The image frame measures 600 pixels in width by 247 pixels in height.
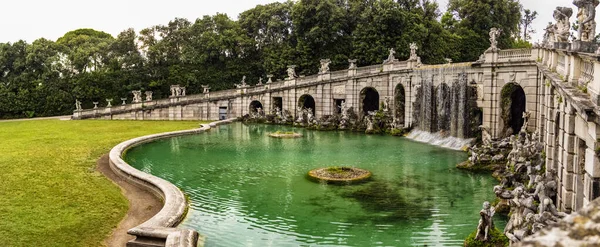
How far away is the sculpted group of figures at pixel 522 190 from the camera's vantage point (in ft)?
37.9

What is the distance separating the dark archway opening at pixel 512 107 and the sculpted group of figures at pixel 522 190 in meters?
4.32

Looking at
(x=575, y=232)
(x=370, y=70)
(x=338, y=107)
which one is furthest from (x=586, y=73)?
(x=338, y=107)

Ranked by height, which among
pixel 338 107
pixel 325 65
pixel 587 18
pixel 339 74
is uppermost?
pixel 325 65

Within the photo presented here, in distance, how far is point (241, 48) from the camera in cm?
6203

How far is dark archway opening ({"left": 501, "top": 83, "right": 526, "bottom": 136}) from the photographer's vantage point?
31.2m

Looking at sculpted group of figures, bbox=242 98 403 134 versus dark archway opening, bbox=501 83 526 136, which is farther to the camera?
sculpted group of figures, bbox=242 98 403 134

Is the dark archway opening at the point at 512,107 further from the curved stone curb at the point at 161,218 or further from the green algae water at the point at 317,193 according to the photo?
the curved stone curb at the point at 161,218

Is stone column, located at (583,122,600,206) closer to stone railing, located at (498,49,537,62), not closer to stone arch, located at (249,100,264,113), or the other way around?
stone railing, located at (498,49,537,62)

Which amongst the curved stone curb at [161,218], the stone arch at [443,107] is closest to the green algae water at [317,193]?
the curved stone curb at [161,218]

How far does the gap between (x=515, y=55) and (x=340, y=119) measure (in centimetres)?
1853

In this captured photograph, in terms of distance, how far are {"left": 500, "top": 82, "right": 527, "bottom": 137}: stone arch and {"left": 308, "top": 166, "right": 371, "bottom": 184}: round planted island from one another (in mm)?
11911

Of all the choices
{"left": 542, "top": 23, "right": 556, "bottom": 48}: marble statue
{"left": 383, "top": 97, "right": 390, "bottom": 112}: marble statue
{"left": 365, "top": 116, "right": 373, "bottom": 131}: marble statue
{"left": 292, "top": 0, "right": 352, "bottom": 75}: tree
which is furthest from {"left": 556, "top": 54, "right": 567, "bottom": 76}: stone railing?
{"left": 292, "top": 0, "right": 352, "bottom": 75}: tree

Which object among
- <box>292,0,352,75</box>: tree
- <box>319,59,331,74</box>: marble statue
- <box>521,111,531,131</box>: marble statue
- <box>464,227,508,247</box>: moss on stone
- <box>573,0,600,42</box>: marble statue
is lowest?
<box>464,227,508,247</box>: moss on stone

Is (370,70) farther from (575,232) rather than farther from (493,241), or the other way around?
(575,232)
